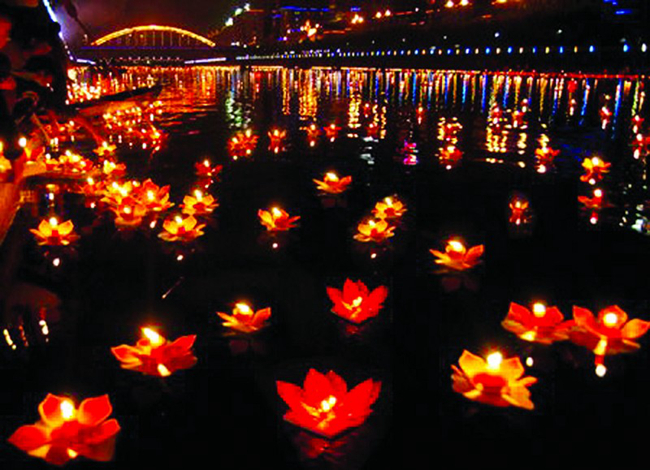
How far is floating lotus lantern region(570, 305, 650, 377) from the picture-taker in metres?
2.98

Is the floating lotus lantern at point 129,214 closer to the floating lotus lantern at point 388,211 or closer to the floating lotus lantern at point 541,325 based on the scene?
the floating lotus lantern at point 388,211

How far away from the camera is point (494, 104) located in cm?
1561

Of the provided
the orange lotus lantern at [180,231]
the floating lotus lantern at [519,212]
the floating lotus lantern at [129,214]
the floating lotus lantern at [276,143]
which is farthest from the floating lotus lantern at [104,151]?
the floating lotus lantern at [519,212]

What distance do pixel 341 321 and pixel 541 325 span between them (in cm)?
110

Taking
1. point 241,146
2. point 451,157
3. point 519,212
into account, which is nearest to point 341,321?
point 519,212

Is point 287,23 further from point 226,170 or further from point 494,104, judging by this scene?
point 226,170

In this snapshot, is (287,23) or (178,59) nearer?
(178,59)

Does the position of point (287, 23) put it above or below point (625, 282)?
above

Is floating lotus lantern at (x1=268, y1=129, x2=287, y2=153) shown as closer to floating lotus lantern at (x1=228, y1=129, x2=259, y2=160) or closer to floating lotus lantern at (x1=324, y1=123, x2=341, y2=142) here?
floating lotus lantern at (x1=228, y1=129, x2=259, y2=160)

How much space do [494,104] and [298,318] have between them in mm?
13575

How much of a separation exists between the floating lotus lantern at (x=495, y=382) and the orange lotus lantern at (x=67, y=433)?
1.49 meters

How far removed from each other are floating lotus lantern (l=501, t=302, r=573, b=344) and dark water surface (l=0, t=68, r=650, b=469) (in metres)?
0.07

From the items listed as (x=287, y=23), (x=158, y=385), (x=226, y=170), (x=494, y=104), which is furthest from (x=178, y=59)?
(x=158, y=385)

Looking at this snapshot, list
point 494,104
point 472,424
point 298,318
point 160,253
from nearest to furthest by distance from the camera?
point 472,424 → point 298,318 → point 160,253 → point 494,104
